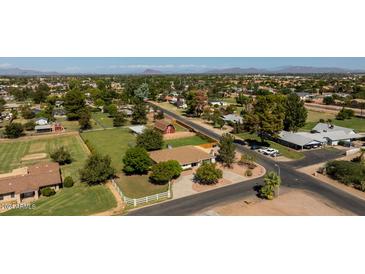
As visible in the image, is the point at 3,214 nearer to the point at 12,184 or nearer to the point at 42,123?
the point at 12,184

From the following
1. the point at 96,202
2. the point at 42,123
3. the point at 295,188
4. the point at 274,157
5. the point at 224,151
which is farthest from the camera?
the point at 42,123

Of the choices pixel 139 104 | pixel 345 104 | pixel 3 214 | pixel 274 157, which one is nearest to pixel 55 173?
pixel 3 214

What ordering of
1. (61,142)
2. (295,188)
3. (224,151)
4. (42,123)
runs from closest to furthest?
(295,188)
(224,151)
(61,142)
(42,123)

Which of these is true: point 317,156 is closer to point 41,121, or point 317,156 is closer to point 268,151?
point 268,151

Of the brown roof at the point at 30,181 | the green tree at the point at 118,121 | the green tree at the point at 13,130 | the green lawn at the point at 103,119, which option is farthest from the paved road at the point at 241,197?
the green lawn at the point at 103,119

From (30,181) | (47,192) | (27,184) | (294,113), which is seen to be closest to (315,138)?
(294,113)

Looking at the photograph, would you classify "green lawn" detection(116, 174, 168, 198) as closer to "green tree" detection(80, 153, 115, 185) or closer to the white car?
"green tree" detection(80, 153, 115, 185)

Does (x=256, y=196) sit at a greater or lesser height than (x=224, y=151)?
lesser
